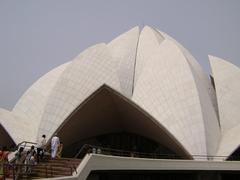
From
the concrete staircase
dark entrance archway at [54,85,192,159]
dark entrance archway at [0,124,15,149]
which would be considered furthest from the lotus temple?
the concrete staircase

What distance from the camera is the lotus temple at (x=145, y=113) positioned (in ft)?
54.5

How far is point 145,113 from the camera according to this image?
16.5 m

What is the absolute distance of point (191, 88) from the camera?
18.7 metres

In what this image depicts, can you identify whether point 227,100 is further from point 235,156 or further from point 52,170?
point 52,170

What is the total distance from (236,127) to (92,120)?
880 centimetres

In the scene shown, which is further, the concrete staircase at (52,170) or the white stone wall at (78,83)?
the white stone wall at (78,83)

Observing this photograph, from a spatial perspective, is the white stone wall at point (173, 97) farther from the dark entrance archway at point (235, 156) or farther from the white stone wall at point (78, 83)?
the white stone wall at point (78, 83)

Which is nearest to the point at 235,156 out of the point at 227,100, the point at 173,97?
the point at 227,100

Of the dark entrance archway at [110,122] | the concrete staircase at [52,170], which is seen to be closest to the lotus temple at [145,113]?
the dark entrance archway at [110,122]

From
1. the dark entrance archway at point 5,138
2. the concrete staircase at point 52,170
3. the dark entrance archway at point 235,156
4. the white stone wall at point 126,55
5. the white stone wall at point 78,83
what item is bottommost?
the concrete staircase at point 52,170

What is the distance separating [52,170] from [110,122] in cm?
1177

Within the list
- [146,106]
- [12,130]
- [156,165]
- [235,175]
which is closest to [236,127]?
[235,175]

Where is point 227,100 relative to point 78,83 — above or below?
below

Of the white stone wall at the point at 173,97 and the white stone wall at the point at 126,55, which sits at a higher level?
the white stone wall at the point at 126,55
